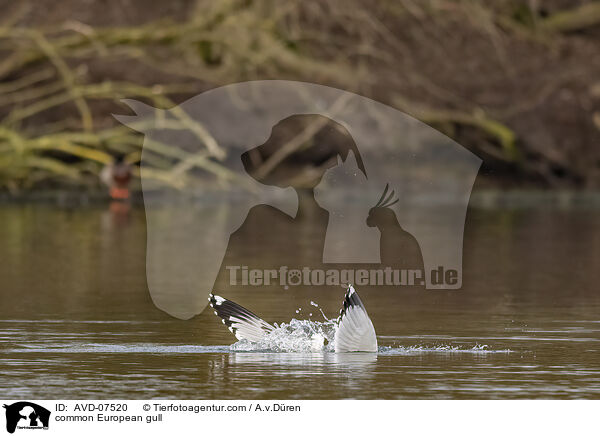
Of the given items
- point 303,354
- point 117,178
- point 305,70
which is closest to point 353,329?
point 303,354

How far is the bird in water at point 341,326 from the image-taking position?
7.46 metres

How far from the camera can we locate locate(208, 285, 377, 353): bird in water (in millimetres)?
7461

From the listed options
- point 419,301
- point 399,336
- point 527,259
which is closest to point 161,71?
point 527,259

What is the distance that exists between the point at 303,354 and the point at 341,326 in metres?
0.24

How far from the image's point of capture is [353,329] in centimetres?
750

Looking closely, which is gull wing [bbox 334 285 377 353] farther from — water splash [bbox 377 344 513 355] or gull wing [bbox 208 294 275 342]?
gull wing [bbox 208 294 275 342]

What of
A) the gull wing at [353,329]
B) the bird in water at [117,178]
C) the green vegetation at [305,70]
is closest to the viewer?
the gull wing at [353,329]
